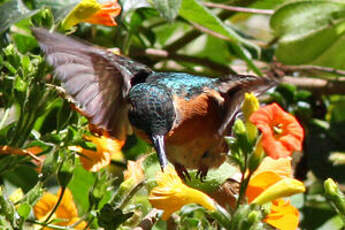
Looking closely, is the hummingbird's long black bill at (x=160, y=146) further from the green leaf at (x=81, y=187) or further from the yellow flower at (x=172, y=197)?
the green leaf at (x=81, y=187)

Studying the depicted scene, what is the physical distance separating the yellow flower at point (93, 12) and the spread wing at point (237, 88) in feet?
0.92

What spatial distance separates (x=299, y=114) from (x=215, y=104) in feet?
2.85

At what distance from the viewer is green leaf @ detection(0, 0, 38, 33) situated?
1.87 meters

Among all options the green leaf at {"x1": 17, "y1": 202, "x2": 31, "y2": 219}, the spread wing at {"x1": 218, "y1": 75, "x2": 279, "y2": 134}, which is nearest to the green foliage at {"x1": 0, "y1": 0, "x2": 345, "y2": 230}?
the green leaf at {"x1": 17, "y1": 202, "x2": 31, "y2": 219}

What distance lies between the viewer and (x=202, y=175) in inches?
69.7

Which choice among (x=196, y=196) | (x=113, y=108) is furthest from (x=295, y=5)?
(x=196, y=196)

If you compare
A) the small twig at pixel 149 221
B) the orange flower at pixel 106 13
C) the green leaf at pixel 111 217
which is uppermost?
the orange flower at pixel 106 13

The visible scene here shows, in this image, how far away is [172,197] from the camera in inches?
56.1

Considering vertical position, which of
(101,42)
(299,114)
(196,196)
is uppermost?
(196,196)

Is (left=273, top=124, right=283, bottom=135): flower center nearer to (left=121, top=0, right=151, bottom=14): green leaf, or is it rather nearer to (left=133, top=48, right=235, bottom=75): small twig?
(left=121, top=0, right=151, bottom=14): green leaf

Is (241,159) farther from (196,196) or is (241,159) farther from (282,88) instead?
(282,88)

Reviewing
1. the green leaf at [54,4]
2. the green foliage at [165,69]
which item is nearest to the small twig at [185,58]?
the green foliage at [165,69]

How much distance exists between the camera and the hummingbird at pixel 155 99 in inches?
61.2

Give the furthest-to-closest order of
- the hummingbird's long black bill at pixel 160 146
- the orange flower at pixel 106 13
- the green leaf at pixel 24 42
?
1. the green leaf at pixel 24 42
2. the orange flower at pixel 106 13
3. the hummingbird's long black bill at pixel 160 146
